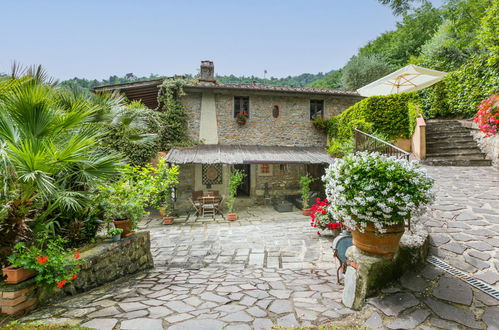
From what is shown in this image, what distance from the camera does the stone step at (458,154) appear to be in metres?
7.16

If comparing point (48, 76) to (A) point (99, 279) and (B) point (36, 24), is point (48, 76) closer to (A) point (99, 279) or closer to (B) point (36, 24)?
(A) point (99, 279)

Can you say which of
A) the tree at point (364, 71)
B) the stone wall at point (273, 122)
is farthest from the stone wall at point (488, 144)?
the tree at point (364, 71)

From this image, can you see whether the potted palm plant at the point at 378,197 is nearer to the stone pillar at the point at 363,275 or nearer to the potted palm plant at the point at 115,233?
the stone pillar at the point at 363,275

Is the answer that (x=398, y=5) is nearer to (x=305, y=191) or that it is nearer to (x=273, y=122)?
(x=273, y=122)

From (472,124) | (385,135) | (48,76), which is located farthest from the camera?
(385,135)

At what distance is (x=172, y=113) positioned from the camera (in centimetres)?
1023

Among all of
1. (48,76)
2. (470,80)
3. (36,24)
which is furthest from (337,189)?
(36,24)

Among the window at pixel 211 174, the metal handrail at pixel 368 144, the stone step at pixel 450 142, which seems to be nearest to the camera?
the metal handrail at pixel 368 144

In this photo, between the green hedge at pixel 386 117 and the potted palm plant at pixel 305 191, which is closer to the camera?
the green hedge at pixel 386 117

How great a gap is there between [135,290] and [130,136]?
6.08 meters

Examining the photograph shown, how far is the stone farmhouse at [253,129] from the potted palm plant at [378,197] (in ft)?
24.1

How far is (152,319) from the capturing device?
2.33m

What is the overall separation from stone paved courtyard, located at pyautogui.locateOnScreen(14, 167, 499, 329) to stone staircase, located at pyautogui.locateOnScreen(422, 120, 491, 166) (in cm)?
158

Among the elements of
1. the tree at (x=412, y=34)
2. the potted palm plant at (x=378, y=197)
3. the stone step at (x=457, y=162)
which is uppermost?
the tree at (x=412, y=34)
